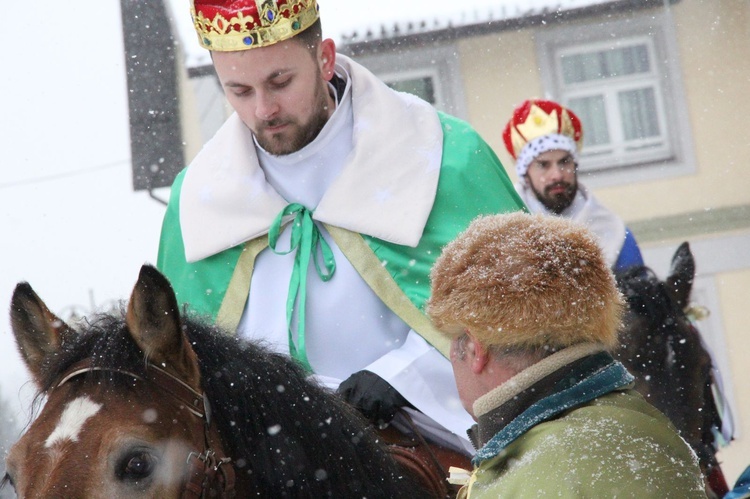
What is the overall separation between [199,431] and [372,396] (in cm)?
65

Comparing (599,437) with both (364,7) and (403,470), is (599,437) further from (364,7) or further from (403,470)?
(364,7)

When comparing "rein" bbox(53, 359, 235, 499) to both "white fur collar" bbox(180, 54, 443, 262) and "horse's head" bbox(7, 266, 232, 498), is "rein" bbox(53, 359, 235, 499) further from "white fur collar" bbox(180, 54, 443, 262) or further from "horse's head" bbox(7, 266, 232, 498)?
"white fur collar" bbox(180, 54, 443, 262)

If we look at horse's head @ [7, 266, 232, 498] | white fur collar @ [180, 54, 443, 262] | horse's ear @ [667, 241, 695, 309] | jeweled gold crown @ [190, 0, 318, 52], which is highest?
jeweled gold crown @ [190, 0, 318, 52]

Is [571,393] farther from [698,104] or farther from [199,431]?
[698,104]

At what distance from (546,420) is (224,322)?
1503mm

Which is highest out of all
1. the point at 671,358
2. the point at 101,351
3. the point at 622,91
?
the point at 622,91

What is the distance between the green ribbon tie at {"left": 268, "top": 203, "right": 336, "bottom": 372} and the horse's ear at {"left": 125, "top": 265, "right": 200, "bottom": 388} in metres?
0.83

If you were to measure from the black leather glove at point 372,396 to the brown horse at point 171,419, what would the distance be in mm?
248

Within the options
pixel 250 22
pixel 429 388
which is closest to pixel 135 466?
pixel 429 388

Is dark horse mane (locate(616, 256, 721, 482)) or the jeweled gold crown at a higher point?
the jeweled gold crown

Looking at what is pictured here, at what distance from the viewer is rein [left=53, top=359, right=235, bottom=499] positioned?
2254mm

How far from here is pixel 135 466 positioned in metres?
2.14

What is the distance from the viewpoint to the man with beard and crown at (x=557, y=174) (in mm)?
5746

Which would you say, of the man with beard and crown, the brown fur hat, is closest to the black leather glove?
the brown fur hat
